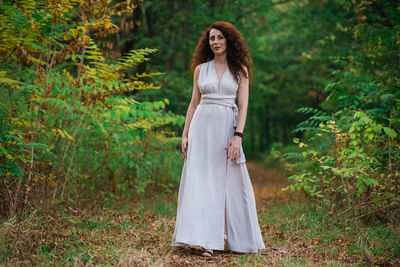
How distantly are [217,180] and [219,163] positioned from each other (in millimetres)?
176

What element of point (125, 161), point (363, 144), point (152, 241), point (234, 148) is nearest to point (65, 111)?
point (125, 161)

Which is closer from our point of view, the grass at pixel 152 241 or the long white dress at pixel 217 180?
the grass at pixel 152 241

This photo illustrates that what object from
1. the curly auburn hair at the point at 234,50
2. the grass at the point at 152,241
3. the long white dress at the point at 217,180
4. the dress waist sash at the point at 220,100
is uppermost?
the curly auburn hair at the point at 234,50

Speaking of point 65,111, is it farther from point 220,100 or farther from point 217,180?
point 217,180

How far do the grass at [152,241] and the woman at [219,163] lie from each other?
234mm

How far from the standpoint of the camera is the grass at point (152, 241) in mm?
3764

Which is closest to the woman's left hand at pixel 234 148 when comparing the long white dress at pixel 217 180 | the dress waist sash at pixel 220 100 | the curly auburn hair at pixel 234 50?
the long white dress at pixel 217 180

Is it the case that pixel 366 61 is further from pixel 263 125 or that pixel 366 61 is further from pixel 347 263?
pixel 263 125

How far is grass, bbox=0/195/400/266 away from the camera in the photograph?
12.3 ft

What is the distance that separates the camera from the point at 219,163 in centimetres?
425

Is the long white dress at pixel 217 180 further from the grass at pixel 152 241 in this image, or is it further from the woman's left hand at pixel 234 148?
the grass at pixel 152 241

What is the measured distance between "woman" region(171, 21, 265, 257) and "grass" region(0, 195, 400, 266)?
0.23 metres

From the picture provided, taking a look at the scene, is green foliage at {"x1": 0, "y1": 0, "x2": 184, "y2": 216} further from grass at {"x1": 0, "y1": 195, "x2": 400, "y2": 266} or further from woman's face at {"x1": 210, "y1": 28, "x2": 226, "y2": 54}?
woman's face at {"x1": 210, "y1": 28, "x2": 226, "y2": 54}

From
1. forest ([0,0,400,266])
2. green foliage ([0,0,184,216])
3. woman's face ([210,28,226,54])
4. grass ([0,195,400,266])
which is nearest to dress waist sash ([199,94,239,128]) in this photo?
woman's face ([210,28,226,54])
